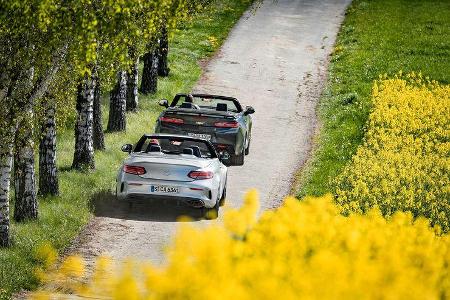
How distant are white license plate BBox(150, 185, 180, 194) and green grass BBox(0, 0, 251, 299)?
1531mm

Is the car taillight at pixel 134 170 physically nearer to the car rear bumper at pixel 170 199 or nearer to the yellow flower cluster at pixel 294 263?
the car rear bumper at pixel 170 199

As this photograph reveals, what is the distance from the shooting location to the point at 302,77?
41.8 m

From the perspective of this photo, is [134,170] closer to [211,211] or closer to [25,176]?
[211,211]

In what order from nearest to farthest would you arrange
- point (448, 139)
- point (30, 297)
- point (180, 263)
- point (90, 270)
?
point (180, 263) → point (30, 297) → point (90, 270) → point (448, 139)

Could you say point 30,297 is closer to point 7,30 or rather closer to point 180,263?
point 7,30

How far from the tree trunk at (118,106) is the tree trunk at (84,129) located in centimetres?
457

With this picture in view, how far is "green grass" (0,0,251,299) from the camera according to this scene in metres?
17.0

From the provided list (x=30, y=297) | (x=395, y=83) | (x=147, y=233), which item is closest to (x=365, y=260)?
(x=30, y=297)

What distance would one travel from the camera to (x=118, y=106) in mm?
29312

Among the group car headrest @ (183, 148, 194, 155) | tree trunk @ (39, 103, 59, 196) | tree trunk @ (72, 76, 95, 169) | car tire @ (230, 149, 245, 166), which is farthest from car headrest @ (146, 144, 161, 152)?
car tire @ (230, 149, 245, 166)

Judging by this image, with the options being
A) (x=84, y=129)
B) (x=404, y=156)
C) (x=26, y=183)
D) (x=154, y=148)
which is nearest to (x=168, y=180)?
(x=154, y=148)

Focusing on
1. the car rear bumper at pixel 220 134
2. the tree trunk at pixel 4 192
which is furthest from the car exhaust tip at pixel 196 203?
the car rear bumper at pixel 220 134

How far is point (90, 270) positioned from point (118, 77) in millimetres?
11798

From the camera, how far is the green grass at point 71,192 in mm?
17047
